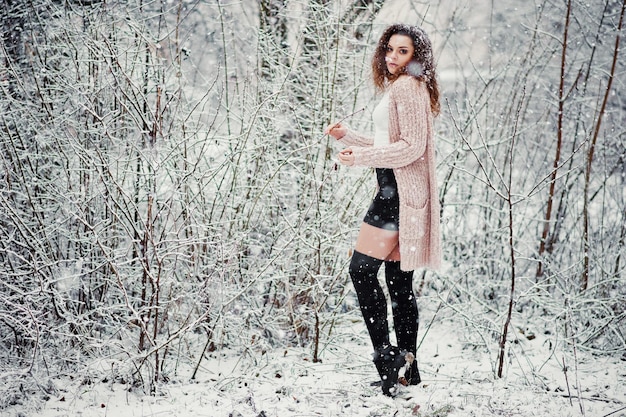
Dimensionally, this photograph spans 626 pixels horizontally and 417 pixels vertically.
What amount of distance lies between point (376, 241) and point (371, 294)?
261 mm

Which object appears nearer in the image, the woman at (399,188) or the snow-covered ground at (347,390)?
the woman at (399,188)

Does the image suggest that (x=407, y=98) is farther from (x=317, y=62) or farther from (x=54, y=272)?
(x=54, y=272)

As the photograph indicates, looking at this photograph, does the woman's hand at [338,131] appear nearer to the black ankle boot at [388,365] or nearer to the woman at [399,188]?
the woman at [399,188]

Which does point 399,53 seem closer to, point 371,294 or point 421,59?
point 421,59

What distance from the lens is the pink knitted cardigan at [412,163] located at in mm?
2316

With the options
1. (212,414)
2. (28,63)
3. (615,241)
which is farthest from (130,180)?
(615,241)

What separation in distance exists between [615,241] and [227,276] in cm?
274

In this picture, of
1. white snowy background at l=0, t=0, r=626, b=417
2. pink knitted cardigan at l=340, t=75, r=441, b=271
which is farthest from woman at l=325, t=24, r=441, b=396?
white snowy background at l=0, t=0, r=626, b=417

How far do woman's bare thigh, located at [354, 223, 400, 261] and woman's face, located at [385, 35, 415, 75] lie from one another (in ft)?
2.49

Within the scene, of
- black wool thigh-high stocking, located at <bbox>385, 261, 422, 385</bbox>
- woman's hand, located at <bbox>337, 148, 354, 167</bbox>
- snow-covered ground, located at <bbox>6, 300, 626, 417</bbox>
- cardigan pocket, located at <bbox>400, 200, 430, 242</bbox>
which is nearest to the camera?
woman's hand, located at <bbox>337, 148, 354, 167</bbox>

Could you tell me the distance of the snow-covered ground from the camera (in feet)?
8.25

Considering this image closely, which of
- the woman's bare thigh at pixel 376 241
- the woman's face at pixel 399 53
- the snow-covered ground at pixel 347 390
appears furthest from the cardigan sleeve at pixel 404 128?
the snow-covered ground at pixel 347 390

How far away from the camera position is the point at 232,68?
359 cm

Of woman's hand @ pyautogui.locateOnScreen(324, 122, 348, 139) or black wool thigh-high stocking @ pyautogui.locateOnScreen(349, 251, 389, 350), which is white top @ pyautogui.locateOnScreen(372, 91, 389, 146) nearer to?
woman's hand @ pyautogui.locateOnScreen(324, 122, 348, 139)
